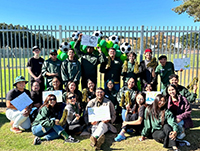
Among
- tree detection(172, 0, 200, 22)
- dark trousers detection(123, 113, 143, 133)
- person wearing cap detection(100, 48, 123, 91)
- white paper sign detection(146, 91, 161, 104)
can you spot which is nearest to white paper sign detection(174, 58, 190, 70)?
white paper sign detection(146, 91, 161, 104)

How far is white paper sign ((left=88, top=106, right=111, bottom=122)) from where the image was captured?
4469 mm

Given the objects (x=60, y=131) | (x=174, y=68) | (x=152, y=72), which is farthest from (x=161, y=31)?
(x=60, y=131)

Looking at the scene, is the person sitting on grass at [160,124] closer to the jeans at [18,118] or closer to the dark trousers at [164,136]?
the dark trousers at [164,136]

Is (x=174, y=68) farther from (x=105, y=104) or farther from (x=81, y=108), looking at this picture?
(x=81, y=108)

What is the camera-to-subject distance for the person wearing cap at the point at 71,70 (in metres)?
5.36

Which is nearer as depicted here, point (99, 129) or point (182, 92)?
point (99, 129)

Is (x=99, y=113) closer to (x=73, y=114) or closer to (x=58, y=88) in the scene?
(x=73, y=114)

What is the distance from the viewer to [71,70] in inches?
211

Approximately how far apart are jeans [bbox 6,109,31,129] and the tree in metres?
20.7

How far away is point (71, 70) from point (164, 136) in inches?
122

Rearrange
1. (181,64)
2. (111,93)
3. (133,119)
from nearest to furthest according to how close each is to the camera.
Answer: (133,119), (111,93), (181,64)

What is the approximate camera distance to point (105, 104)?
4637 mm

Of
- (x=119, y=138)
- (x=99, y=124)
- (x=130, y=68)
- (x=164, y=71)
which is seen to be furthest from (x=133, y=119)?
(x=164, y=71)

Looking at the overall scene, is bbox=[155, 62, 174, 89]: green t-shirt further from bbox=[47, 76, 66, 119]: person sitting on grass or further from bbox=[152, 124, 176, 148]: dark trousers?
bbox=[47, 76, 66, 119]: person sitting on grass
